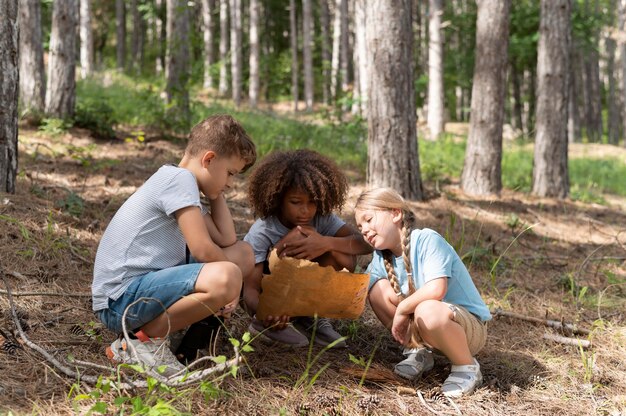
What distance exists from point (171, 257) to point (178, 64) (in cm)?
708

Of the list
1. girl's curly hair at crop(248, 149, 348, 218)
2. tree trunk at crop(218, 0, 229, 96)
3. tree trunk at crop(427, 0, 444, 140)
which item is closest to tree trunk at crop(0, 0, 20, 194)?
girl's curly hair at crop(248, 149, 348, 218)

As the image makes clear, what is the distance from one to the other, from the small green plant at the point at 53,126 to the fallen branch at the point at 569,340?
5.87m

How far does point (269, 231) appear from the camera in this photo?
10.8 ft

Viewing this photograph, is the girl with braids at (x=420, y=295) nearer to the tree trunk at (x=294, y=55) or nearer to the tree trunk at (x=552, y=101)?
the tree trunk at (x=552, y=101)

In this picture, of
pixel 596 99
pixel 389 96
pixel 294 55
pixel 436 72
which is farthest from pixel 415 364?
A: pixel 596 99

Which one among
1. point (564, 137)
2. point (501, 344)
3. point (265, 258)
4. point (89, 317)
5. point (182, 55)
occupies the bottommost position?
point (501, 344)

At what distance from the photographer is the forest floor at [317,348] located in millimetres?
2512

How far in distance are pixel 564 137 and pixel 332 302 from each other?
7115mm

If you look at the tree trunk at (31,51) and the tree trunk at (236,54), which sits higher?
the tree trunk at (236,54)

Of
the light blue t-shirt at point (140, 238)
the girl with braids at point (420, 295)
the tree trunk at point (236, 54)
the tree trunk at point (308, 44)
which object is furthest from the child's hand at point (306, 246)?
the tree trunk at point (308, 44)

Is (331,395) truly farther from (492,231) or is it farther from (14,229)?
(492,231)

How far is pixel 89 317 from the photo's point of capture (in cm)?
328

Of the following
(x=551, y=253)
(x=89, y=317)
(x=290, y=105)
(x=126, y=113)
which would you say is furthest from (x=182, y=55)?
(x=290, y=105)

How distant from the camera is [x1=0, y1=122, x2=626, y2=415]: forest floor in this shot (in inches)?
98.9
